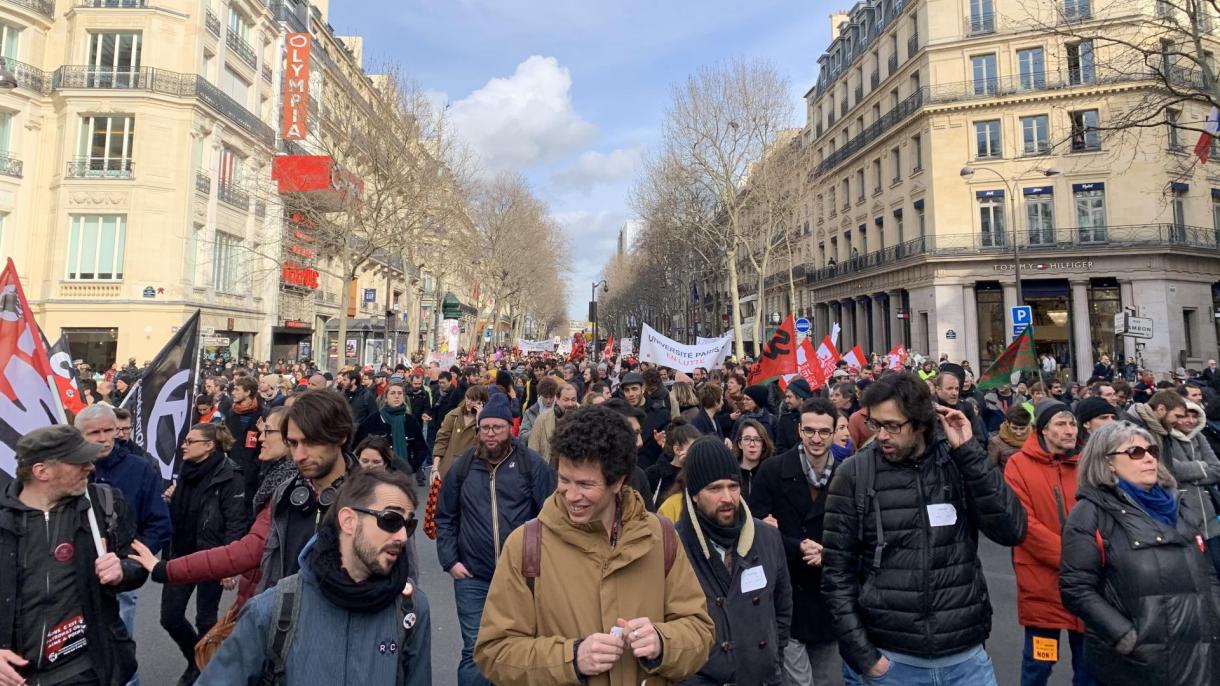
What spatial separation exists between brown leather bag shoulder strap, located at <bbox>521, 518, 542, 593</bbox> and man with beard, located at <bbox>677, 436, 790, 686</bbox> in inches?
32.7

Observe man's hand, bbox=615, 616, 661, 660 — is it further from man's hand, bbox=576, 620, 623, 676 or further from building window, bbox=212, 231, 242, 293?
building window, bbox=212, 231, 242, 293

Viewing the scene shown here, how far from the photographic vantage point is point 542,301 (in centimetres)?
6756

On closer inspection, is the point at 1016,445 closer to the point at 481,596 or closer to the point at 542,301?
the point at 481,596

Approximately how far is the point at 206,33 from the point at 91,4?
3962mm

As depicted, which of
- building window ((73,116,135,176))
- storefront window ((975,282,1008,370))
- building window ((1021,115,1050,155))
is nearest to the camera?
building window ((73,116,135,176))

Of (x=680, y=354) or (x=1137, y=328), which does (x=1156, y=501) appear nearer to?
(x=680, y=354)

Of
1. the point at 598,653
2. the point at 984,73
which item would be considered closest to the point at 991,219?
the point at 984,73

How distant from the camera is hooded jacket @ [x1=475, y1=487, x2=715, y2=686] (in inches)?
74.7

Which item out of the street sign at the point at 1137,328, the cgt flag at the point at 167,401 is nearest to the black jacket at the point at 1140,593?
the cgt flag at the point at 167,401

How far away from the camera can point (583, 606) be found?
1.95 meters

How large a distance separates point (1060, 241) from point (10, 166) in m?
44.3

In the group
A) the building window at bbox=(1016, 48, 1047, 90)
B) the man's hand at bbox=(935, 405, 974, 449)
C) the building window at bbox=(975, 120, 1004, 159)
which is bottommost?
the man's hand at bbox=(935, 405, 974, 449)

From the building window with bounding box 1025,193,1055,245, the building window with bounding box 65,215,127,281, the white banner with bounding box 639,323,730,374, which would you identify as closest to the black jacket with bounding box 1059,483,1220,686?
the white banner with bounding box 639,323,730,374

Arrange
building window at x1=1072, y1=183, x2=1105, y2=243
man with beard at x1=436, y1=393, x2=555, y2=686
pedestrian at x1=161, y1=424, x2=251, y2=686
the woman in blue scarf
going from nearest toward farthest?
man with beard at x1=436, y1=393, x2=555, y2=686 < pedestrian at x1=161, y1=424, x2=251, y2=686 < the woman in blue scarf < building window at x1=1072, y1=183, x2=1105, y2=243
